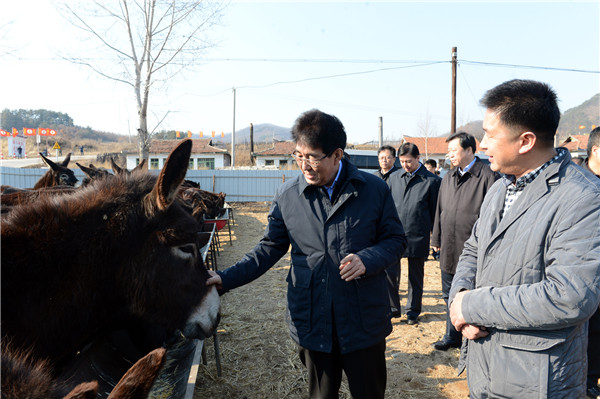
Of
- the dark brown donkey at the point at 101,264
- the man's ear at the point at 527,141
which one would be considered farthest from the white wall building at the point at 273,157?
the man's ear at the point at 527,141

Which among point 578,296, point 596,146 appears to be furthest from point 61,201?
point 596,146

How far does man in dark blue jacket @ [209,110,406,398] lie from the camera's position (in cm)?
214

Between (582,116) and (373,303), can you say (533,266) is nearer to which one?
(373,303)

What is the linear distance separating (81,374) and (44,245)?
1248mm

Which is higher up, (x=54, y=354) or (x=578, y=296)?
(x=578, y=296)

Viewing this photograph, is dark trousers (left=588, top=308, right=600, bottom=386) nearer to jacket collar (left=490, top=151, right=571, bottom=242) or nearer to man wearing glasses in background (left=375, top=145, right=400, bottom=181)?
jacket collar (left=490, top=151, right=571, bottom=242)

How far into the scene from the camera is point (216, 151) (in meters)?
45.1

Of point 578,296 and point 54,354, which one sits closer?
point 578,296

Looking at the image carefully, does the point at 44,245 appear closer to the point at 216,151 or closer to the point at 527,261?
the point at 527,261

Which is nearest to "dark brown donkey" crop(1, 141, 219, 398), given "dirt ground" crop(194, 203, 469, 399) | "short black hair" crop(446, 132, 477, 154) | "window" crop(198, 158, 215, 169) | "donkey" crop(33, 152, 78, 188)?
"dirt ground" crop(194, 203, 469, 399)

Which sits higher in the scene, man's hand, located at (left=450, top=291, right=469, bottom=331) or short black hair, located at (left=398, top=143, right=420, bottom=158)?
short black hair, located at (left=398, top=143, right=420, bottom=158)

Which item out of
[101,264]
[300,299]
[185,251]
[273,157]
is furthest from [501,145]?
[273,157]

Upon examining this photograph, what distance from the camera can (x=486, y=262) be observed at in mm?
1750

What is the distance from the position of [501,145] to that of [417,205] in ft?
11.8
